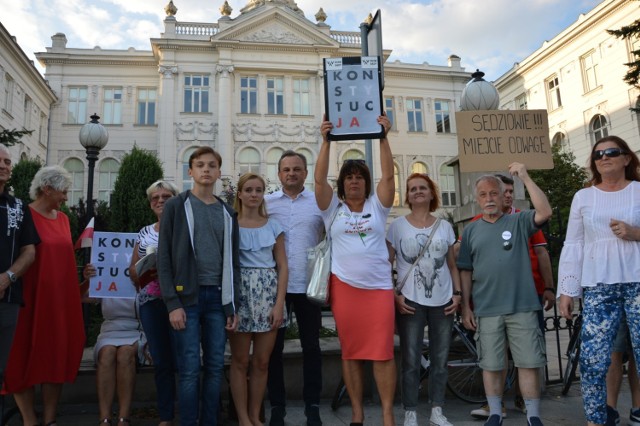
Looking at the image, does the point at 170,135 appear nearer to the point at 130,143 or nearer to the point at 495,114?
the point at 130,143

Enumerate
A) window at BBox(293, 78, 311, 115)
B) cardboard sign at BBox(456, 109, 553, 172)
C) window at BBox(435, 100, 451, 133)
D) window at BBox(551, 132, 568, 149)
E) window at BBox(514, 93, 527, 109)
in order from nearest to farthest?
cardboard sign at BBox(456, 109, 553, 172) → window at BBox(293, 78, 311, 115) → window at BBox(551, 132, 568, 149) → window at BBox(435, 100, 451, 133) → window at BBox(514, 93, 527, 109)

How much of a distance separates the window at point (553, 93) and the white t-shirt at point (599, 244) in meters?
30.5

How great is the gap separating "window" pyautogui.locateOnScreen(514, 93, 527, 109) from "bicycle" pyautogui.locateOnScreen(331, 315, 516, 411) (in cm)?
3281

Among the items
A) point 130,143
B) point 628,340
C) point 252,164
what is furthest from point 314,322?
point 130,143

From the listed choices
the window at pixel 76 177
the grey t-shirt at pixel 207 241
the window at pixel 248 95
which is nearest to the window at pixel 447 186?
the window at pixel 248 95

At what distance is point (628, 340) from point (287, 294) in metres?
2.69

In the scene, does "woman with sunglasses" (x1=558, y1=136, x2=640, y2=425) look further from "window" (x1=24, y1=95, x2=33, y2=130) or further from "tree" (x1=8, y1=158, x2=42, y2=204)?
"window" (x1=24, y1=95, x2=33, y2=130)

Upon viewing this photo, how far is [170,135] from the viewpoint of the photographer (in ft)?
88.2

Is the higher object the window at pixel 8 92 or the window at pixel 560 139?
the window at pixel 8 92

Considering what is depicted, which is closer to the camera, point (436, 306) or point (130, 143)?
point (436, 306)

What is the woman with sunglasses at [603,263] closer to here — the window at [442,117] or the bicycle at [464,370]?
the bicycle at [464,370]

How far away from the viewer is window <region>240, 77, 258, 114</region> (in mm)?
27844

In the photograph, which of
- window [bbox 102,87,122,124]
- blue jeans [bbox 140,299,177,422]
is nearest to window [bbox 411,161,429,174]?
window [bbox 102,87,122,124]

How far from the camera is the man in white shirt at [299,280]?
13.1 ft
